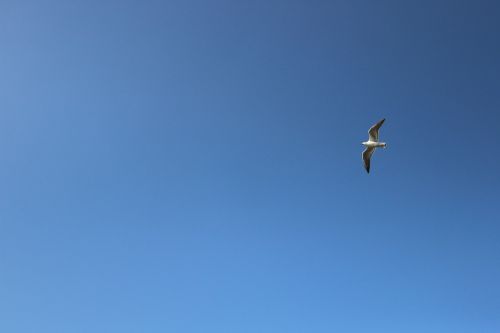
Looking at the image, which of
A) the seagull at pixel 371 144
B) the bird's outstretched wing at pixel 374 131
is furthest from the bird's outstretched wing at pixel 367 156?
the bird's outstretched wing at pixel 374 131

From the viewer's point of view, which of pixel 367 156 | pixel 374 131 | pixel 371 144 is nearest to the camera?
pixel 374 131

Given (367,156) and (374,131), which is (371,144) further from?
(367,156)

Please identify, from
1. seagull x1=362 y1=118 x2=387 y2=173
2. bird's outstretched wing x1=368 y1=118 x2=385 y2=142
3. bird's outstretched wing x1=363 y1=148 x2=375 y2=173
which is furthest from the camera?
bird's outstretched wing x1=363 y1=148 x2=375 y2=173

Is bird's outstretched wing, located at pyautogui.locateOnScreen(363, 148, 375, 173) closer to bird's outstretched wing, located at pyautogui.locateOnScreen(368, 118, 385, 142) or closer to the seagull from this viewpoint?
the seagull

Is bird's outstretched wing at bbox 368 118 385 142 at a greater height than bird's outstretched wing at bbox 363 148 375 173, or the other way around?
bird's outstretched wing at bbox 368 118 385 142

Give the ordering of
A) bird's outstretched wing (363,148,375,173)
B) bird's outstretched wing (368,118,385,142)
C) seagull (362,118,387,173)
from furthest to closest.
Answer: bird's outstretched wing (363,148,375,173) → seagull (362,118,387,173) → bird's outstretched wing (368,118,385,142)

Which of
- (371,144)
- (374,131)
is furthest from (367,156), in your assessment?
(374,131)

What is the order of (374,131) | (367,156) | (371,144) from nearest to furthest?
(374,131), (371,144), (367,156)

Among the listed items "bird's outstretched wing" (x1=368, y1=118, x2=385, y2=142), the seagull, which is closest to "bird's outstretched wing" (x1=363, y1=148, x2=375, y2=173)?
the seagull

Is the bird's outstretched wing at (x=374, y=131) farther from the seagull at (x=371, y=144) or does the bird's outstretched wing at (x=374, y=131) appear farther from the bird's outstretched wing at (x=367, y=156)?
the bird's outstretched wing at (x=367, y=156)

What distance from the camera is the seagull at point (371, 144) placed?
2190 inches

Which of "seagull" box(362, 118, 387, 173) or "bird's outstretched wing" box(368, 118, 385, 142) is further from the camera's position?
"seagull" box(362, 118, 387, 173)

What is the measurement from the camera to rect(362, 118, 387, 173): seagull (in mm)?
55625

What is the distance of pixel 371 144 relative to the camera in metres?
57.2
